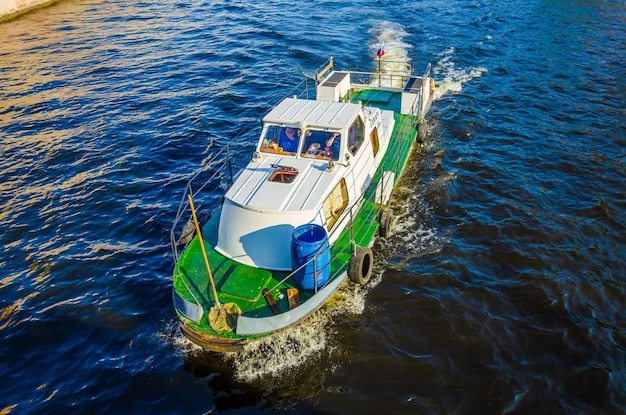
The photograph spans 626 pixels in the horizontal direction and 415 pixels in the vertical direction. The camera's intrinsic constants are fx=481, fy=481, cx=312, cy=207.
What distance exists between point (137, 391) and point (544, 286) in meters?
11.6

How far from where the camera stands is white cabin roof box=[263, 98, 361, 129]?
14.8m

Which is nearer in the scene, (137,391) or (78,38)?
(137,391)

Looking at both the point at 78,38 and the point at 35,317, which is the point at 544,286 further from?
the point at 78,38

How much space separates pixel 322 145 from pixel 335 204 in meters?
2.04

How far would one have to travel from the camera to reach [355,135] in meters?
15.5

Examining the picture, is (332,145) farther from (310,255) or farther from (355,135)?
(310,255)

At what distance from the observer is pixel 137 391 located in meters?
11.8

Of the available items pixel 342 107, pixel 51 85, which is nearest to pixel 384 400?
pixel 342 107

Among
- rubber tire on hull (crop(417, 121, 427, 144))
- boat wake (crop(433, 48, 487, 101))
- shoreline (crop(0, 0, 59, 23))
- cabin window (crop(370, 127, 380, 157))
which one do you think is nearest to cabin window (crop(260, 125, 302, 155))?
cabin window (crop(370, 127, 380, 157))

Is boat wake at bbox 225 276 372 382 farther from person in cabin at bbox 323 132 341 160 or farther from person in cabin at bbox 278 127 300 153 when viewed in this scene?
person in cabin at bbox 278 127 300 153

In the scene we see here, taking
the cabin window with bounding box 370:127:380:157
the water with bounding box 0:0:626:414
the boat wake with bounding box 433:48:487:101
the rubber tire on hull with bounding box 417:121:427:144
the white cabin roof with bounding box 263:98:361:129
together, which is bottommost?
the boat wake with bounding box 433:48:487:101

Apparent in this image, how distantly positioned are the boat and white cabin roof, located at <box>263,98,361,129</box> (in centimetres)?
3

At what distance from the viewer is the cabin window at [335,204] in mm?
13453

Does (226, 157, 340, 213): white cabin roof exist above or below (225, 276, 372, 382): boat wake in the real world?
above
